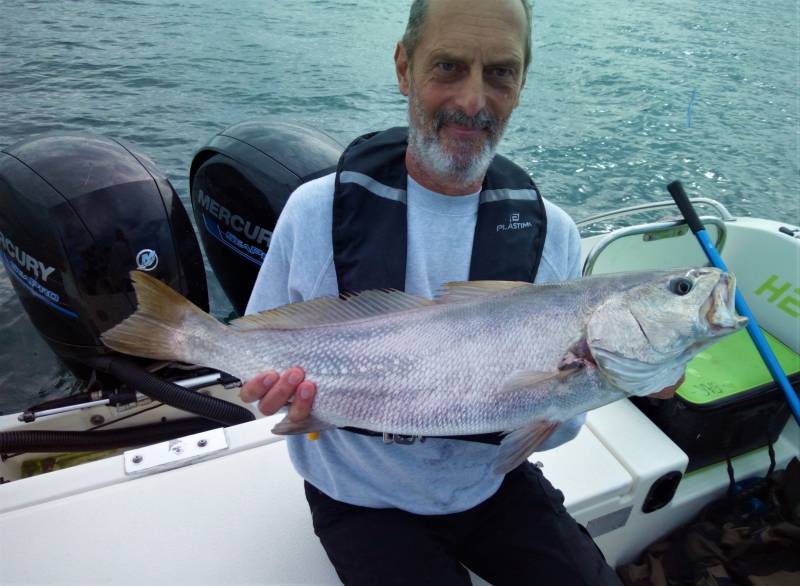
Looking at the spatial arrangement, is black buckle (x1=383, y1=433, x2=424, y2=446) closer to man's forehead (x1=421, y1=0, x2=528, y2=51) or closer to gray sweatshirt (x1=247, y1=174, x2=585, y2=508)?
gray sweatshirt (x1=247, y1=174, x2=585, y2=508)

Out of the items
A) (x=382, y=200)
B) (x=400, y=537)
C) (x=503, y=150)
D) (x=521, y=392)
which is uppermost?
(x=382, y=200)

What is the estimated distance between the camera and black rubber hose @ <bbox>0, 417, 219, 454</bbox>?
284 cm

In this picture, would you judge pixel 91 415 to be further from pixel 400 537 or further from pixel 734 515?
pixel 734 515

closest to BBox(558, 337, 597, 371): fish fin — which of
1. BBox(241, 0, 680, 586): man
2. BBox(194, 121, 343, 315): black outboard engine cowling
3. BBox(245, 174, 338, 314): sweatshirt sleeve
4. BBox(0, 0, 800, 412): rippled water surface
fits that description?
BBox(241, 0, 680, 586): man

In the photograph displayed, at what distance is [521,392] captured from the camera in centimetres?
191

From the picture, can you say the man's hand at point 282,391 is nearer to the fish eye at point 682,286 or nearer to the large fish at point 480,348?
the large fish at point 480,348

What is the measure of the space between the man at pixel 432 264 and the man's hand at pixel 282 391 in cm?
39

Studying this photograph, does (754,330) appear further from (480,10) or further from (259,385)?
(259,385)

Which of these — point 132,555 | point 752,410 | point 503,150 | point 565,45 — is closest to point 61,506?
point 132,555

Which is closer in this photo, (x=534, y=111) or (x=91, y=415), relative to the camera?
(x=91, y=415)

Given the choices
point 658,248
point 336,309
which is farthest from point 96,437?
point 658,248

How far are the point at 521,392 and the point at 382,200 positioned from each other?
963 millimetres

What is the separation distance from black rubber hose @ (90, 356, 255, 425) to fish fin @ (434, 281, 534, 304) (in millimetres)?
1804

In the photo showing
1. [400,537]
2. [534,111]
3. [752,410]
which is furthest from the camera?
[534,111]
